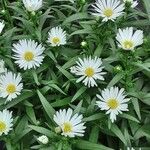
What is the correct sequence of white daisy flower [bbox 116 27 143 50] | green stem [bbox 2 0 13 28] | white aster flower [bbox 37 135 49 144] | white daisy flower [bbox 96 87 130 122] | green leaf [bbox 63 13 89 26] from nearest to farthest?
white aster flower [bbox 37 135 49 144] < white daisy flower [bbox 96 87 130 122] < white daisy flower [bbox 116 27 143 50] < green leaf [bbox 63 13 89 26] < green stem [bbox 2 0 13 28]

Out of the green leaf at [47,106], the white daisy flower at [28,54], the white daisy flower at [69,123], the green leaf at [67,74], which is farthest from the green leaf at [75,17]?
the white daisy flower at [69,123]

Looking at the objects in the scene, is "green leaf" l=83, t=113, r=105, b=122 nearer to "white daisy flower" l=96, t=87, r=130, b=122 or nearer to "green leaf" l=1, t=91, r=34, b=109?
"white daisy flower" l=96, t=87, r=130, b=122

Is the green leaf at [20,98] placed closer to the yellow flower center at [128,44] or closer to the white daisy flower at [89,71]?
the white daisy flower at [89,71]

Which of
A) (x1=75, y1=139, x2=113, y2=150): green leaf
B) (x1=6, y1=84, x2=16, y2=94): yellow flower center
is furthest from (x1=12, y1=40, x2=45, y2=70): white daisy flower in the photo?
(x1=75, y1=139, x2=113, y2=150): green leaf

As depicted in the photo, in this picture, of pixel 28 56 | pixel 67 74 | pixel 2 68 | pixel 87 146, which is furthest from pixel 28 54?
pixel 87 146

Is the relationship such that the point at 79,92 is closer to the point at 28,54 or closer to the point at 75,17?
the point at 28,54

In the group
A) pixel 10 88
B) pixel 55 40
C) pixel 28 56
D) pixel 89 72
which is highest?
pixel 55 40
